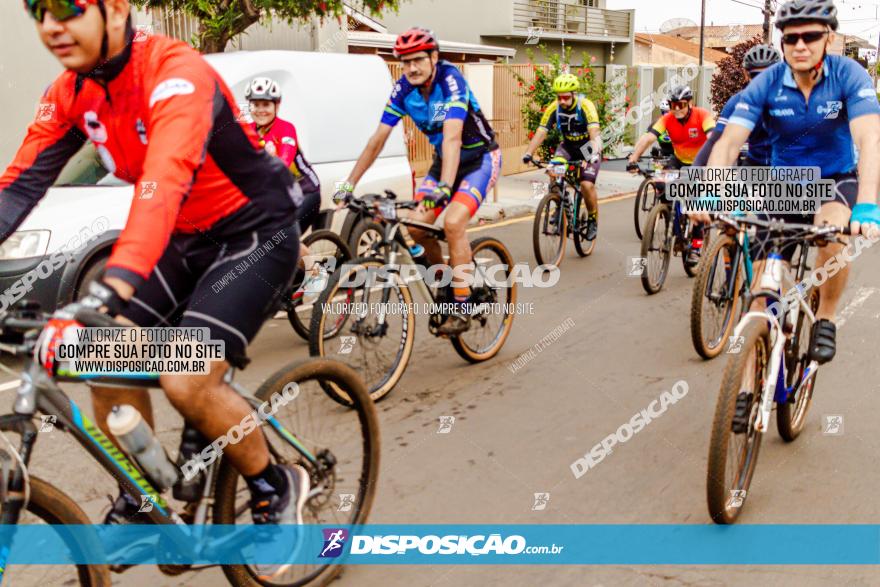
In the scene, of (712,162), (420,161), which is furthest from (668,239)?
(420,161)

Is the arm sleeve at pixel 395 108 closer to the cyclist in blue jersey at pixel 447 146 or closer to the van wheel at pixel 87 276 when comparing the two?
the cyclist in blue jersey at pixel 447 146

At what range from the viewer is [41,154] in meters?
3.00

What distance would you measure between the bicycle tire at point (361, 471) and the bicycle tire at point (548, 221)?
250 inches

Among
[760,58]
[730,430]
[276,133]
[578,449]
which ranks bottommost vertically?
[578,449]

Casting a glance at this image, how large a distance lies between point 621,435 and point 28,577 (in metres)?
3.30

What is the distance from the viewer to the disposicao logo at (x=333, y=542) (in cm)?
355

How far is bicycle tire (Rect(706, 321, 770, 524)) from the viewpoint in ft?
12.5

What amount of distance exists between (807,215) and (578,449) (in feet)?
5.97

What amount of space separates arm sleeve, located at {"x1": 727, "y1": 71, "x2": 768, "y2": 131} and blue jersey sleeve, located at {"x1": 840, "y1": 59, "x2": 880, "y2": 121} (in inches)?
13.5

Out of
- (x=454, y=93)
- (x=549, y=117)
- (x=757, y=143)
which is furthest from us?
(x=549, y=117)

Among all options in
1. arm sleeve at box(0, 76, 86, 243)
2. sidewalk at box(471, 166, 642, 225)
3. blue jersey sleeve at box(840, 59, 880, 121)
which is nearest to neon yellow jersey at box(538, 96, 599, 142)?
sidewalk at box(471, 166, 642, 225)

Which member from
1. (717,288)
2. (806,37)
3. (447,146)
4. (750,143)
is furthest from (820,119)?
(447,146)

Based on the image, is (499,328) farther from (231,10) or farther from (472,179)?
(231,10)

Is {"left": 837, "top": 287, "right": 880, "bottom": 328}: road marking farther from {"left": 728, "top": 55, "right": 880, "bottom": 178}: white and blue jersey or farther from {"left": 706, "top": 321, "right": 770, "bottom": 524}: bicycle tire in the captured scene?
{"left": 706, "top": 321, "right": 770, "bottom": 524}: bicycle tire
